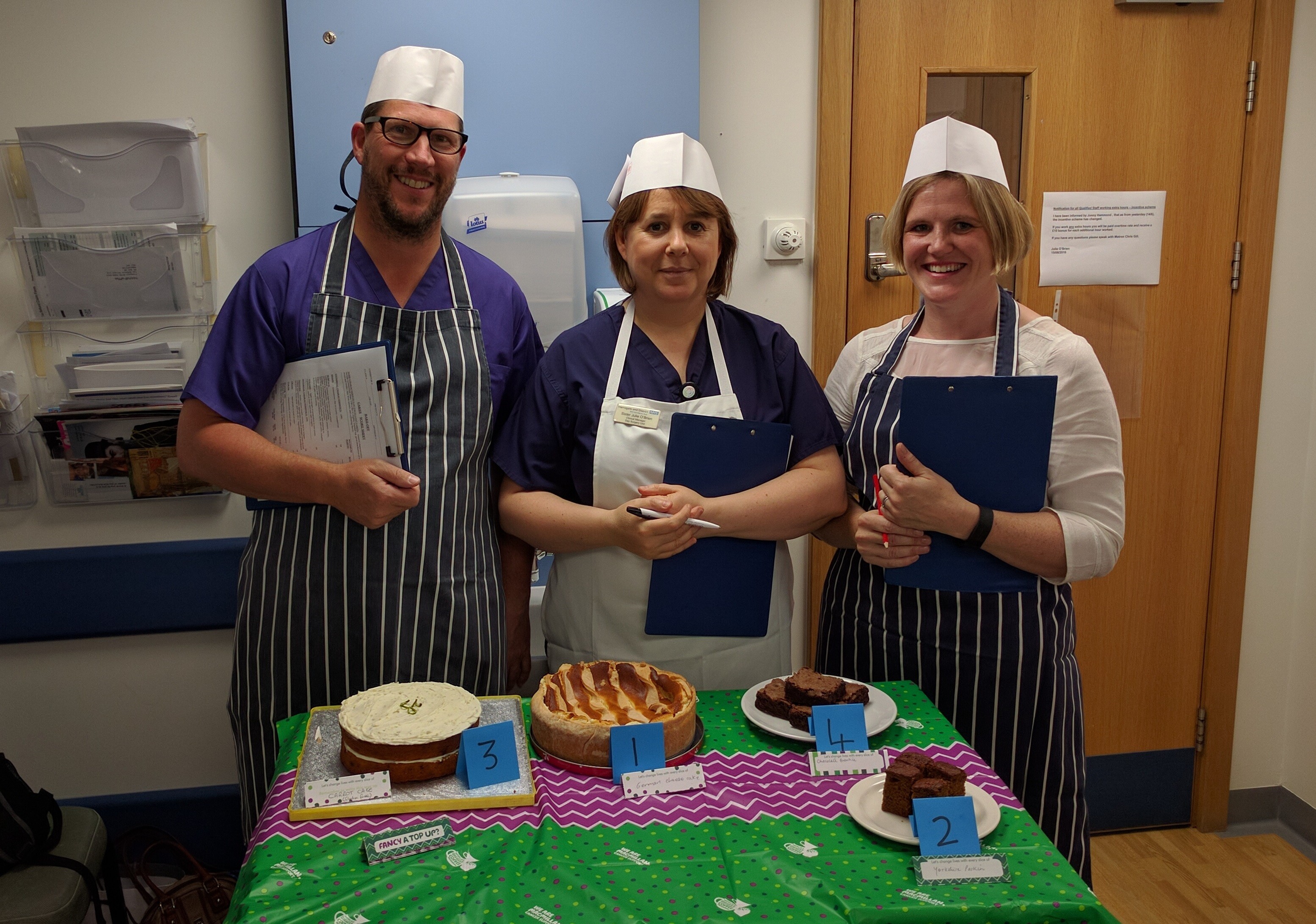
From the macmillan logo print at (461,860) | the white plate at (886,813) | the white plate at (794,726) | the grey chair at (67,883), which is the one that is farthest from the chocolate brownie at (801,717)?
the grey chair at (67,883)

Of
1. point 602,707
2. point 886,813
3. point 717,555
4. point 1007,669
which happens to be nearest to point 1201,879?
point 1007,669

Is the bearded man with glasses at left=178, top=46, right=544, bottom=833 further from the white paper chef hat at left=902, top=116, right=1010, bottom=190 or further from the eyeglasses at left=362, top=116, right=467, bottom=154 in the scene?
the white paper chef hat at left=902, top=116, right=1010, bottom=190

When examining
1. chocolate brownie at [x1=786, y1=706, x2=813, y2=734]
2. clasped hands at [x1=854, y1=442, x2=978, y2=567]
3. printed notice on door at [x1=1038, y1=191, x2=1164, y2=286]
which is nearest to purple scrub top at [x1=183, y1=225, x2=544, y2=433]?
clasped hands at [x1=854, y1=442, x2=978, y2=567]

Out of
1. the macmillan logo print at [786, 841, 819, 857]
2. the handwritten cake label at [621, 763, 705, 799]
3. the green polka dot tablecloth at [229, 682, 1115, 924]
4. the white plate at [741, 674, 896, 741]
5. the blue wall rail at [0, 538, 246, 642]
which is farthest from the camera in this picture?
the blue wall rail at [0, 538, 246, 642]

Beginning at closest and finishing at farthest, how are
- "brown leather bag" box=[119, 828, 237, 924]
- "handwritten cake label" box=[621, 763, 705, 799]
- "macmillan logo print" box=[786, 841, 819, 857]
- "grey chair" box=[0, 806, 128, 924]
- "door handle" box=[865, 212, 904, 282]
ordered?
"macmillan logo print" box=[786, 841, 819, 857]
"handwritten cake label" box=[621, 763, 705, 799]
"grey chair" box=[0, 806, 128, 924]
"brown leather bag" box=[119, 828, 237, 924]
"door handle" box=[865, 212, 904, 282]

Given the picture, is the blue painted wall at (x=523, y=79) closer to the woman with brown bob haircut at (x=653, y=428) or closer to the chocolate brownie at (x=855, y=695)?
the woman with brown bob haircut at (x=653, y=428)

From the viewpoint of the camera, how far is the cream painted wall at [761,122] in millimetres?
2479

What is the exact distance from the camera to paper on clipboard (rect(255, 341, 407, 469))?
62.6 inches

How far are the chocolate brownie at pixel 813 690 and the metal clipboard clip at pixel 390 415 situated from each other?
2.37 ft

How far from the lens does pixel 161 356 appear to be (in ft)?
7.75

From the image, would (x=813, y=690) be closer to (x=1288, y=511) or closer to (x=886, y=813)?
(x=886, y=813)

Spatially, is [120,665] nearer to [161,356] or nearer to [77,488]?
[77,488]

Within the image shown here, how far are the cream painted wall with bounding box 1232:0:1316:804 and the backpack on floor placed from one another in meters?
3.03

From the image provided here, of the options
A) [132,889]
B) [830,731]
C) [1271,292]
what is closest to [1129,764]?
[1271,292]
